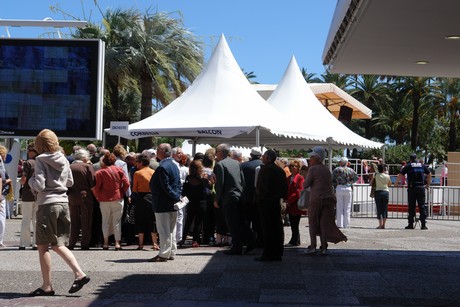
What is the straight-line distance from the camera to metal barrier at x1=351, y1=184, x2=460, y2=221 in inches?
989

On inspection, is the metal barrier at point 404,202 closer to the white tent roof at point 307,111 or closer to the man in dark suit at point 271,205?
the white tent roof at point 307,111

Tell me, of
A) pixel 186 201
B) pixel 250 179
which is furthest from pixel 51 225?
pixel 250 179

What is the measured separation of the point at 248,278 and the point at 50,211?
289 centimetres

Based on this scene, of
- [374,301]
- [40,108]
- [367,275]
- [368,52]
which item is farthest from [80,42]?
[374,301]

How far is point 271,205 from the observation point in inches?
494

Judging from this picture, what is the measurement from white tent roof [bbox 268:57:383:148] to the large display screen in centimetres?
632

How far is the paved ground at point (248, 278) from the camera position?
346 inches

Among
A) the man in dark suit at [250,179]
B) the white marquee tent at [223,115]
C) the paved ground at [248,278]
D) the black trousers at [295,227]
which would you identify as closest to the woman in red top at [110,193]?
the paved ground at [248,278]

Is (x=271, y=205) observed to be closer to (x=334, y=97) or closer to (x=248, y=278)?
(x=248, y=278)

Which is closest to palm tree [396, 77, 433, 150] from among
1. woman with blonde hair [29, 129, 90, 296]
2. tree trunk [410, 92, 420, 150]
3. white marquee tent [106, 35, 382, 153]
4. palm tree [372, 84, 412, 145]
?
tree trunk [410, 92, 420, 150]

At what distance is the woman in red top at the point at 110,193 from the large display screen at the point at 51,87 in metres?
3.71

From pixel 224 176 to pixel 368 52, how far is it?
10.4 feet

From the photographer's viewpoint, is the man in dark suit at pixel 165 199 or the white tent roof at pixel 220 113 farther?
the white tent roof at pixel 220 113

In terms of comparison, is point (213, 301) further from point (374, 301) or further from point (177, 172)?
point (177, 172)
